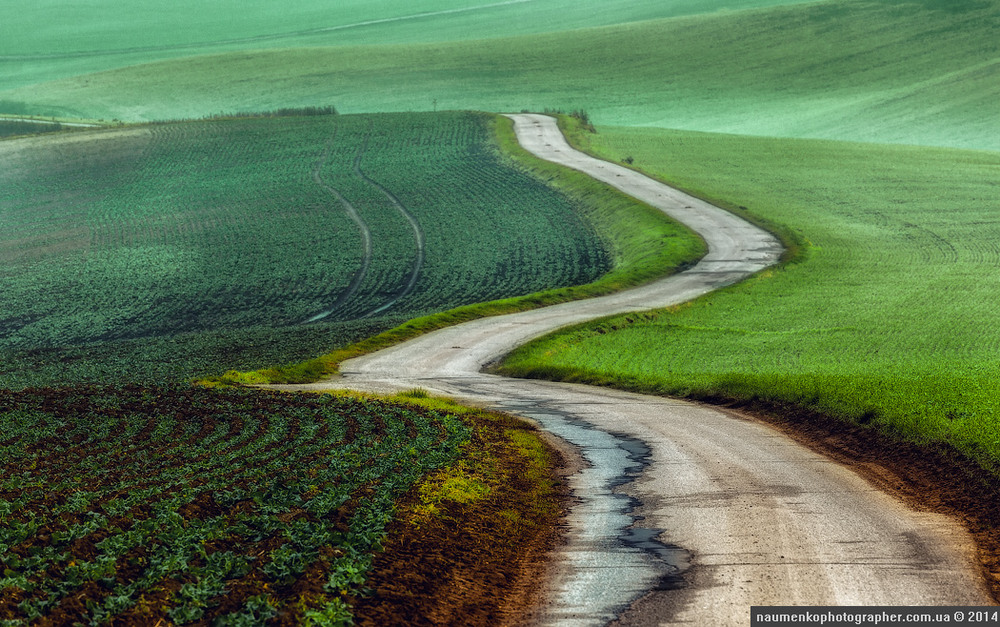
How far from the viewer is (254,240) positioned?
7312cm

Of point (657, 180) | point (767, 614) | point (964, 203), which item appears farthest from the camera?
point (657, 180)

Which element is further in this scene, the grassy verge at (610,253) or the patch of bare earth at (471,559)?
the grassy verge at (610,253)

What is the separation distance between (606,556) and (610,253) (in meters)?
52.3

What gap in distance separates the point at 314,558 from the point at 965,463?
39.2ft

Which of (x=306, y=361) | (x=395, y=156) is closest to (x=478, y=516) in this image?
(x=306, y=361)

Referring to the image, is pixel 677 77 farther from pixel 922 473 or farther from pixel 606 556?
pixel 606 556

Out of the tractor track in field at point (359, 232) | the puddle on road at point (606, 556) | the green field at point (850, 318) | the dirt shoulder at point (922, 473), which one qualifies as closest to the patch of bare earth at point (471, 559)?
the puddle on road at point (606, 556)

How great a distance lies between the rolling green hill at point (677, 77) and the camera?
13012 cm

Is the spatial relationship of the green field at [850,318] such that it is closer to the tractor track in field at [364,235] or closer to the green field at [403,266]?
the green field at [403,266]

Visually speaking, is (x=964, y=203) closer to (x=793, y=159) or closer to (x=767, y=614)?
(x=793, y=159)

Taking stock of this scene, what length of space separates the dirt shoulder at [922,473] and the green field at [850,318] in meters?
0.39

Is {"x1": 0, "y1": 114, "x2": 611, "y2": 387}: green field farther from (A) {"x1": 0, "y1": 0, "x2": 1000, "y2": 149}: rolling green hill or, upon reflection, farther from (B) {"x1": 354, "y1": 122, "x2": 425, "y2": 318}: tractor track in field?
(A) {"x1": 0, "y1": 0, "x2": 1000, "y2": 149}: rolling green hill

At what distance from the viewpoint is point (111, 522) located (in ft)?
46.5

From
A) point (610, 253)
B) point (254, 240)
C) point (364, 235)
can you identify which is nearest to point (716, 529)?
point (610, 253)
